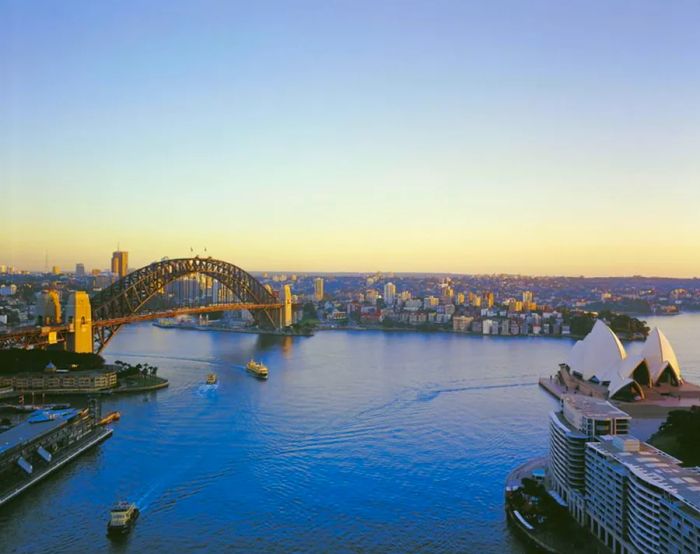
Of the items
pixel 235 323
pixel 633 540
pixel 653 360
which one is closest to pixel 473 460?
pixel 633 540

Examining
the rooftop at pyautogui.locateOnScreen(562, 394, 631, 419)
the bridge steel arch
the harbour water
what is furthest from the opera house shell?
the bridge steel arch

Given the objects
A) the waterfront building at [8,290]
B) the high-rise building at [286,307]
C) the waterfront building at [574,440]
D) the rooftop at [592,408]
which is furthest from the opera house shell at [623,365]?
the waterfront building at [8,290]

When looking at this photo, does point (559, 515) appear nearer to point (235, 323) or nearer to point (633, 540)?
point (633, 540)

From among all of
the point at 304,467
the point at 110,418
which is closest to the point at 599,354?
the point at 304,467

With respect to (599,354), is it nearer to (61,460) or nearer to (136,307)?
(61,460)

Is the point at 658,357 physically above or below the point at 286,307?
below

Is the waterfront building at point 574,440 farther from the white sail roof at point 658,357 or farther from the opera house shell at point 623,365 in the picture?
the white sail roof at point 658,357

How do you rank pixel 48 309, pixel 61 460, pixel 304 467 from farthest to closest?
pixel 48 309
pixel 61 460
pixel 304 467
